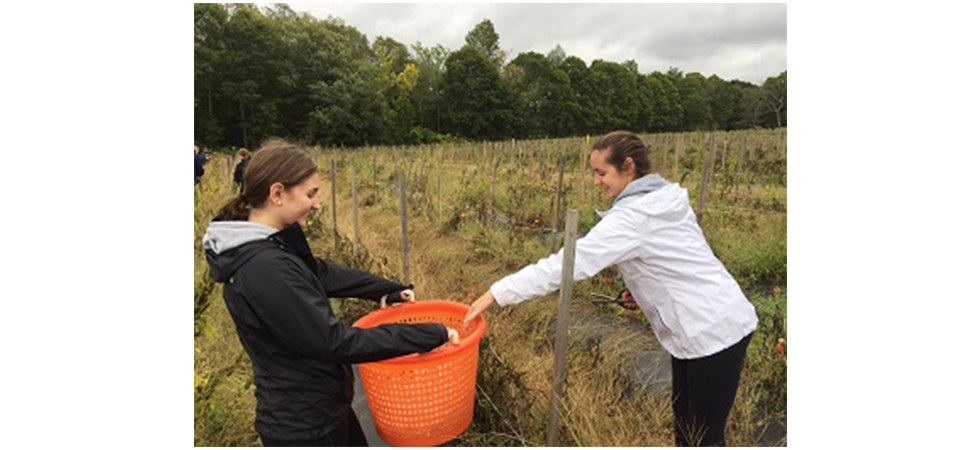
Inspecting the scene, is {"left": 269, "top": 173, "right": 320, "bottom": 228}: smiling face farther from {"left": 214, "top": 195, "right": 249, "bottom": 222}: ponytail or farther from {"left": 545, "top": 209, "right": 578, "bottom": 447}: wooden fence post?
{"left": 545, "top": 209, "right": 578, "bottom": 447}: wooden fence post

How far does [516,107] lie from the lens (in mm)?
42656

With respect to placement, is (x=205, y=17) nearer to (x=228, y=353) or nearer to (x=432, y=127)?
(x=432, y=127)

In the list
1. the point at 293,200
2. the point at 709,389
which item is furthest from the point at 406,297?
the point at 709,389

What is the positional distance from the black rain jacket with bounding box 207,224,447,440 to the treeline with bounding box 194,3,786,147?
30.7 meters

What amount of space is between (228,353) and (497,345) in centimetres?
184

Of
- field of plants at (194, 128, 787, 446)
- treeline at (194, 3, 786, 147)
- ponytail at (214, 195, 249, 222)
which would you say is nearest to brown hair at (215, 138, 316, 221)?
ponytail at (214, 195, 249, 222)

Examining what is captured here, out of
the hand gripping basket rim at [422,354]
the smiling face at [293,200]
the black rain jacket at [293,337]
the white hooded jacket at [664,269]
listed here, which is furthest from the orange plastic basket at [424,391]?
the smiling face at [293,200]

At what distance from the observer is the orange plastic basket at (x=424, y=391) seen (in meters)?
1.54

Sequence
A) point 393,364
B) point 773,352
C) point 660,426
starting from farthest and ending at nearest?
point 773,352, point 660,426, point 393,364

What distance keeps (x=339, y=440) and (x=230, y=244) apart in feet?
2.54

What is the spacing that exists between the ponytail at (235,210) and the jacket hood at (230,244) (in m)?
0.07

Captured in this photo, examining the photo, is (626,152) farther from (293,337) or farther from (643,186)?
(293,337)

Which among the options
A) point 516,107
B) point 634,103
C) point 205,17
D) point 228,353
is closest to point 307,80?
point 205,17

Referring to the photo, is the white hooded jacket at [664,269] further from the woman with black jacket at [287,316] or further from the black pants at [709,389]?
the woman with black jacket at [287,316]
